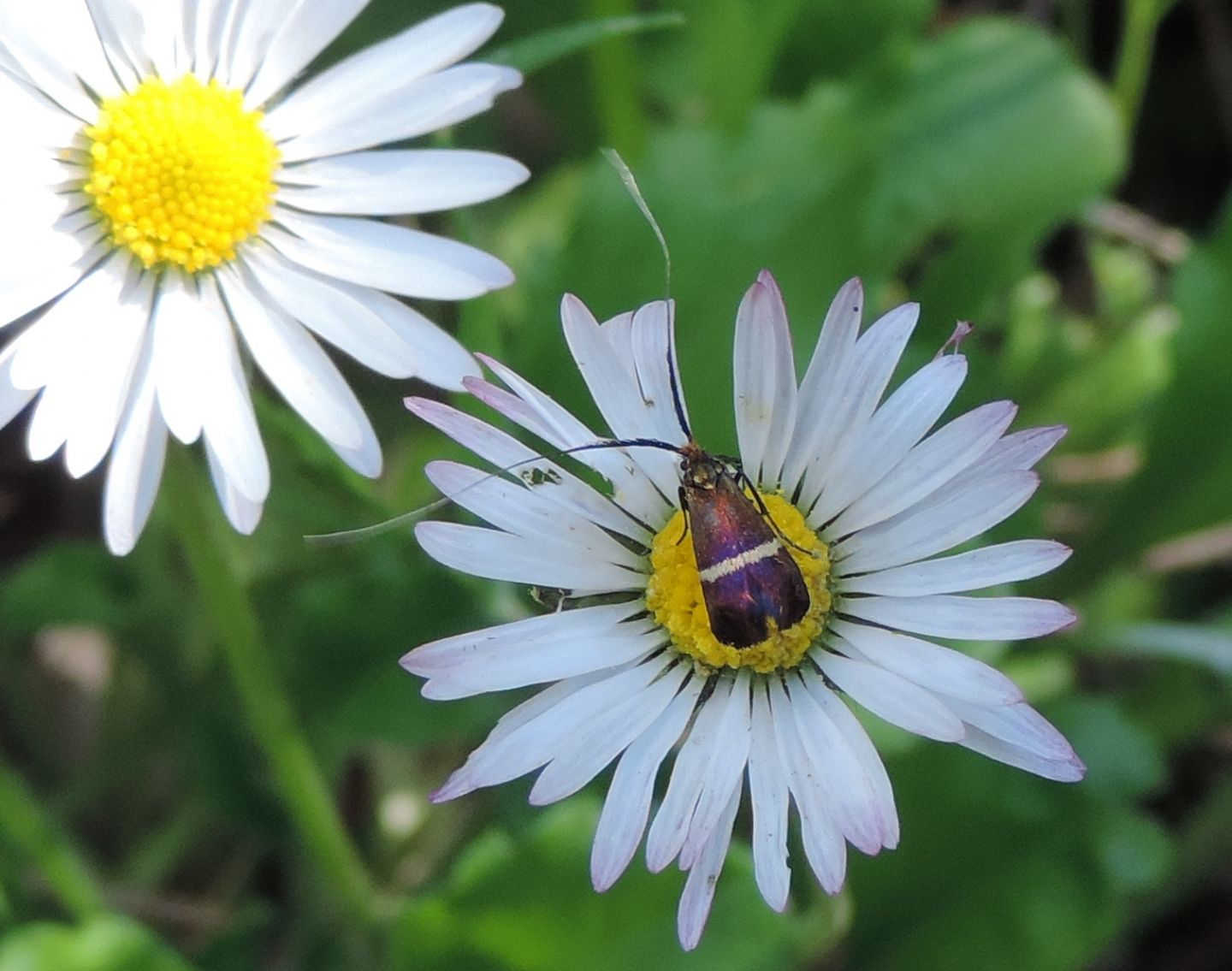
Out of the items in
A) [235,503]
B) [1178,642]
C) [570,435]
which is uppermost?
[235,503]

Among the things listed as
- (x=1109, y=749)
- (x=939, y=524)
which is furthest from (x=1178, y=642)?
(x=939, y=524)

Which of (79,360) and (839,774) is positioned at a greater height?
(79,360)

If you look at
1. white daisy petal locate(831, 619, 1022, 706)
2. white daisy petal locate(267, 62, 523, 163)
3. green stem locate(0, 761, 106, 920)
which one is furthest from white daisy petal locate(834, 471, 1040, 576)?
green stem locate(0, 761, 106, 920)

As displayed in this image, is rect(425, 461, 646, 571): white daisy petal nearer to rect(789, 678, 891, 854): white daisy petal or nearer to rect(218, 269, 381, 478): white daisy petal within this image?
rect(218, 269, 381, 478): white daisy petal

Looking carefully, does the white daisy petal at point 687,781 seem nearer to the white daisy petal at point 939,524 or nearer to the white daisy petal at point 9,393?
the white daisy petal at point 939,524

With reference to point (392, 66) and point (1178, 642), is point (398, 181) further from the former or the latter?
point (1178, 642)

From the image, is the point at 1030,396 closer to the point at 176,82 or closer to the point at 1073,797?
the point at 1073,797

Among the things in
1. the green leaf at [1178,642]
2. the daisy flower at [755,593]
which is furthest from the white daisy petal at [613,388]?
the green leaf at [1178,642]
